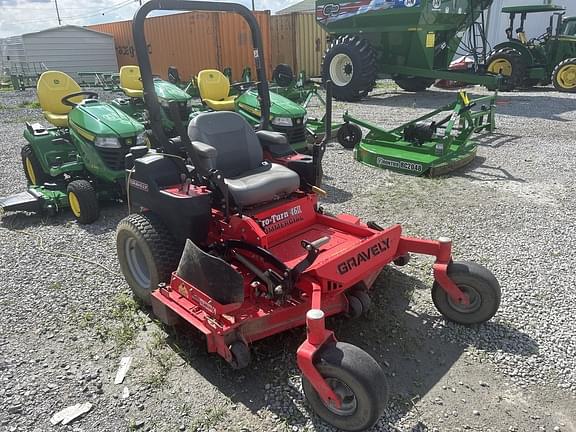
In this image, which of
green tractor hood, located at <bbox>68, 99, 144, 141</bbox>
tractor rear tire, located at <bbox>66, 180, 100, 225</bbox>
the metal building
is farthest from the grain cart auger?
the metal building

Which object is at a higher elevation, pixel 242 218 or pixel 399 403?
pixel 242 218

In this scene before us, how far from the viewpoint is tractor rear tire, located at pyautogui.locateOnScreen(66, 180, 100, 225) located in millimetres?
4480

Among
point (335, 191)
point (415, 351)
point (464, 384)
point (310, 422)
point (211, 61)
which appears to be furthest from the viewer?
point (211, 61)

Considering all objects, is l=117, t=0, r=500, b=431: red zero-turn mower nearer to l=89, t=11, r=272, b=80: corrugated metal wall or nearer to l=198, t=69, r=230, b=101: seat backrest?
l=198, t=69, r=230, b=101: seat backrest

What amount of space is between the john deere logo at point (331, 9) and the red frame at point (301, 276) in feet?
32.1

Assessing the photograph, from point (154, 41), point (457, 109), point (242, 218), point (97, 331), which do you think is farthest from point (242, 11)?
point (154, 41)

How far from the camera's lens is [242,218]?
2.81m

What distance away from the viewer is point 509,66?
459 inches

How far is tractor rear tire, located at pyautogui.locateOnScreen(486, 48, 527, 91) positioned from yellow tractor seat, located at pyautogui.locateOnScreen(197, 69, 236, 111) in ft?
22.6

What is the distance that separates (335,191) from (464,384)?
3.13 m

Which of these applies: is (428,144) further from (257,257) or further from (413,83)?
(413,83)

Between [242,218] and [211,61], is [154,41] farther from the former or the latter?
[242,218]

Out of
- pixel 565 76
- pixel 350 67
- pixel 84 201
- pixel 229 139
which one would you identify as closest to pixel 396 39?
pixel 350 67

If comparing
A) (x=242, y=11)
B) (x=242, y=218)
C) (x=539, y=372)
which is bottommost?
(x=539, y=372)
